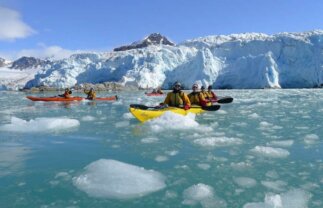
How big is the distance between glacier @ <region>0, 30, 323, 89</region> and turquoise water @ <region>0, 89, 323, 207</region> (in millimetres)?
47429

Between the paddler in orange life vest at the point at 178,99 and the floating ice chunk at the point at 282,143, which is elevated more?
the paddler in orange life vest at the point at 178,99

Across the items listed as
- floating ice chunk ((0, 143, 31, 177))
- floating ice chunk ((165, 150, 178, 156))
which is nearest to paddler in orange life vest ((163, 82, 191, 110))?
floating ice chunk ((165, 150, 178, 156))

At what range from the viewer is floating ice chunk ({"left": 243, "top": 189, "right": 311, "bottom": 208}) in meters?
3.83

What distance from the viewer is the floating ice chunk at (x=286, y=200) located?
12.6 ft

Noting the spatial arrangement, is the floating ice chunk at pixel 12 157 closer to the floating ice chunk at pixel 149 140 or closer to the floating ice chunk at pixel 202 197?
the floating ice chunk at pixel 149 140

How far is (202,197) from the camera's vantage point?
13.5ft

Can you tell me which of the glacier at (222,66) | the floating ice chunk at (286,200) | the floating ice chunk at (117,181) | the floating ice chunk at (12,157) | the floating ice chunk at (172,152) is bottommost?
the floating ice chunk at (286,200)

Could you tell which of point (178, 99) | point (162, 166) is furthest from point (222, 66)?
point (162, 166)

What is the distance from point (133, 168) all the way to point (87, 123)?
616cm

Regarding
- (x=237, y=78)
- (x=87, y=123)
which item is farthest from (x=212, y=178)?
(x=237, y=78)

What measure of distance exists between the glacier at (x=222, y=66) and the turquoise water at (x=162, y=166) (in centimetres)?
4743

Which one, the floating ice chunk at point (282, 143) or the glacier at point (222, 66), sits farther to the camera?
the glacier at point (222, 66)

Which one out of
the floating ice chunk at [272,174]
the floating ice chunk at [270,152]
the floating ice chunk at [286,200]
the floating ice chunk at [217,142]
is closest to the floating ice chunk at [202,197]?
the floating ice chunk at [286,200]

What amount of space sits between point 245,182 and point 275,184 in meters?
0.37
